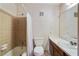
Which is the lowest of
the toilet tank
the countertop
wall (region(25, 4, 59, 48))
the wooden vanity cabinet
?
the wooden vanity cabinet

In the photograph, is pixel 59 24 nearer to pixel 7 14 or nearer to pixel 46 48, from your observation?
pixel 46 48

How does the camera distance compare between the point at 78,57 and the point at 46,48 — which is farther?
the point at 46,48

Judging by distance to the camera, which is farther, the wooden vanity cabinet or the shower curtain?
the shower curtain

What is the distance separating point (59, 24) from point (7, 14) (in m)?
0.98

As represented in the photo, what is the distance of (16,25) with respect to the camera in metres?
1.92

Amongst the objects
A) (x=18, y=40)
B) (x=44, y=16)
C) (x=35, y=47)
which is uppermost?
(x=44, y=16)

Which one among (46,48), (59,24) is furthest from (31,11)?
(46,48)

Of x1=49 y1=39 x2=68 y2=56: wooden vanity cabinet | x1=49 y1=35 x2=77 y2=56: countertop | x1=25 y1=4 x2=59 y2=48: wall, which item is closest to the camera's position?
x1=49 y1=35 x2=77 y2=56: countertop

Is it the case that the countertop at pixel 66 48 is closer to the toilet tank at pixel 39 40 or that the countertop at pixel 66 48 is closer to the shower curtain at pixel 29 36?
the toilet tank at pixel 39 40

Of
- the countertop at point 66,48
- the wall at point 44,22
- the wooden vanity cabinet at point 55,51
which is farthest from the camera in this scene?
the wall at point 44,22

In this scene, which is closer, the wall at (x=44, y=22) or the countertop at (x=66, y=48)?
the countertop at (x=66, y=48)

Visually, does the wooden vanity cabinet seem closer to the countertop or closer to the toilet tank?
the countertop

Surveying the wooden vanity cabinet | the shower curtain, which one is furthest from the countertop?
the shower curtain

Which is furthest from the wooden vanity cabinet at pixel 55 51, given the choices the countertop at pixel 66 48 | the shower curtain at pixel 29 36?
the shower curtain at pixel 29 36
